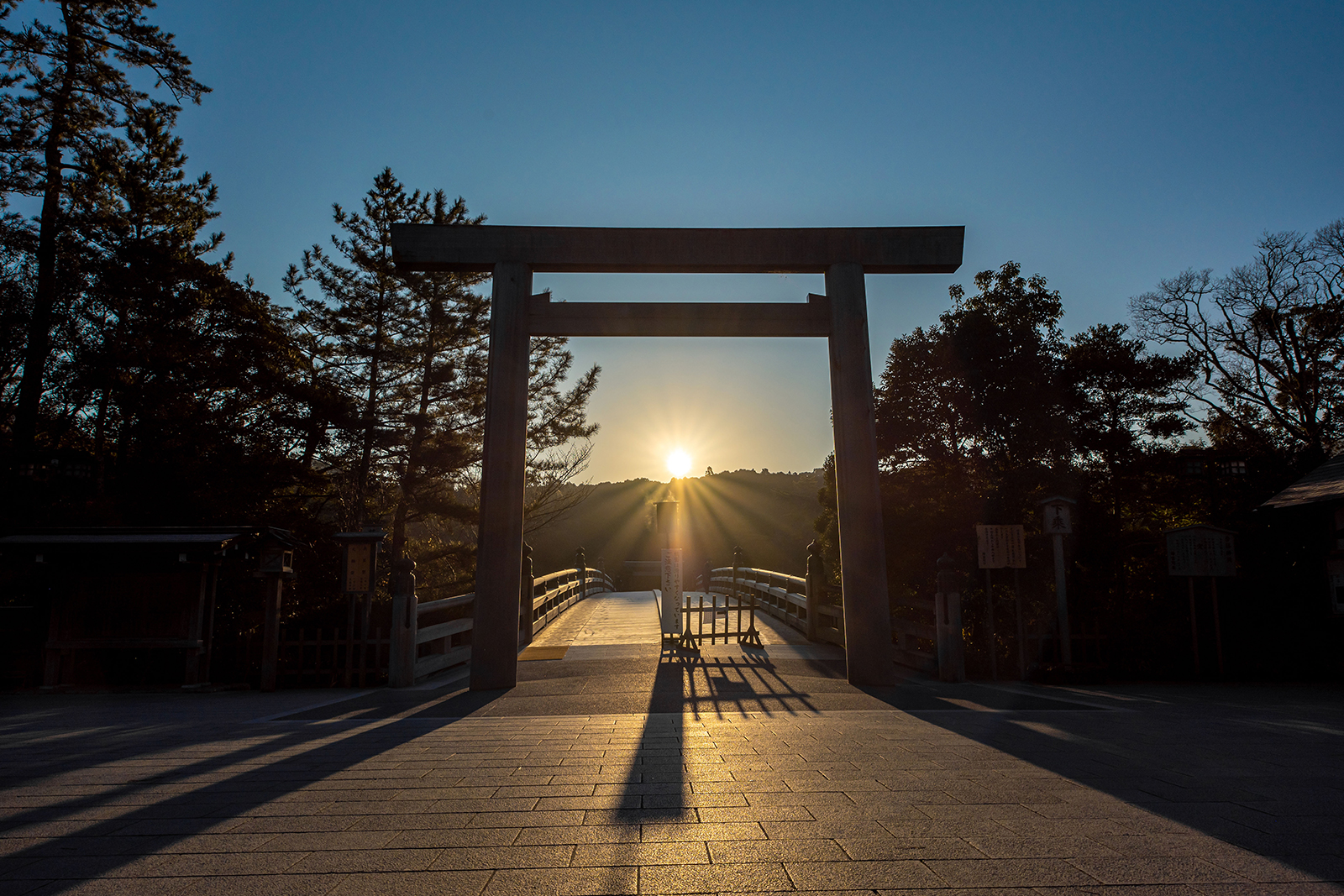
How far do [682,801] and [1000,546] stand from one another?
271 inches

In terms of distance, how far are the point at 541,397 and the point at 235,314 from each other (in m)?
6.96

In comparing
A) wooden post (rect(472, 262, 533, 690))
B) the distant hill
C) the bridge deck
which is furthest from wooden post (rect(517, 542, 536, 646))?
the distant hill

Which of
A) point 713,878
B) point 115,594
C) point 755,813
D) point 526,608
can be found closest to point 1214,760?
point 755,813

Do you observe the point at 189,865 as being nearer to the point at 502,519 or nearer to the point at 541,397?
the point at 502,519

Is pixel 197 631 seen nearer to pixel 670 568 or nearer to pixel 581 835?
pixel 670 568

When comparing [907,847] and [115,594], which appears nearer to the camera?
[907,847]

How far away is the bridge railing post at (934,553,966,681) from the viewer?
8.34 m

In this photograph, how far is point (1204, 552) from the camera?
892 cm

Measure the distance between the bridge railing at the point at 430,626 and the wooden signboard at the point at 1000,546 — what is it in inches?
Result: 246

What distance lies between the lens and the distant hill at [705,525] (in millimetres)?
47363

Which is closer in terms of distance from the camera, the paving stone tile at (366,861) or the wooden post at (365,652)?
the paving stone tile at (366,861)

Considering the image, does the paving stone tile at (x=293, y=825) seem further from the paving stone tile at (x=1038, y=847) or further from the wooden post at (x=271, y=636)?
the wooden post at (x=271, y=636)

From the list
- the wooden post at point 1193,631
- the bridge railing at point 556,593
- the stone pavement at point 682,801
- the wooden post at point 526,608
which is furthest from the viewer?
the bridge railing at point 556,593

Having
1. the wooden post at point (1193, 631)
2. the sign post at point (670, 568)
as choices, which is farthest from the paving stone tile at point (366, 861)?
the wooden post at point (1193, 631)
